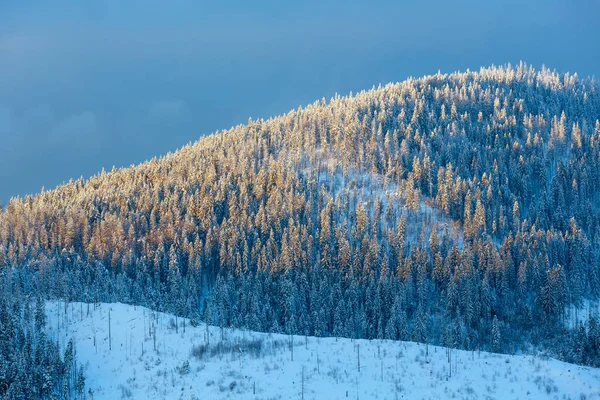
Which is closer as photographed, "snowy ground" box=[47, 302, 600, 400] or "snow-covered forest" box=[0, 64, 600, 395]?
"snowy ground" box=[47, 302, 600, 400]

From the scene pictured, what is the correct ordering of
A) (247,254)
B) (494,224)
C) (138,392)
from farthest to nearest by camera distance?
1. (494,224)
2. (247,254)
3. (138,392)

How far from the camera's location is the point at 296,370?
72.2m

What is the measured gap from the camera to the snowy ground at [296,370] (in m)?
66.4

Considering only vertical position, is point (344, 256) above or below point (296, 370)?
above

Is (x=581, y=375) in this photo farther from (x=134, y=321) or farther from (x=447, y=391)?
(x=134, y=321)

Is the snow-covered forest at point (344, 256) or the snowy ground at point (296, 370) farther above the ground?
the snow-covered forest at point (344, 256)

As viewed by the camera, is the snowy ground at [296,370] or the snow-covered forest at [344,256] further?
the snow-covered forest at [344,256]

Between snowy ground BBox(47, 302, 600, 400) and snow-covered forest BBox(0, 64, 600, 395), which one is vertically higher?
snow-covered forest BBox(0, 64, 600, 395)

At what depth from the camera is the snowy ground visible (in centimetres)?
6644

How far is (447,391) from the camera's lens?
6531 cm

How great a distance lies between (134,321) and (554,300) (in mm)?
89584

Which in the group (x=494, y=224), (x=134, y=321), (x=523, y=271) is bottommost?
(x=134, y=321)

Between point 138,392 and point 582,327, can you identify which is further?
point 582,327

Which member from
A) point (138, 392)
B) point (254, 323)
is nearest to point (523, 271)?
point (254, 323)
